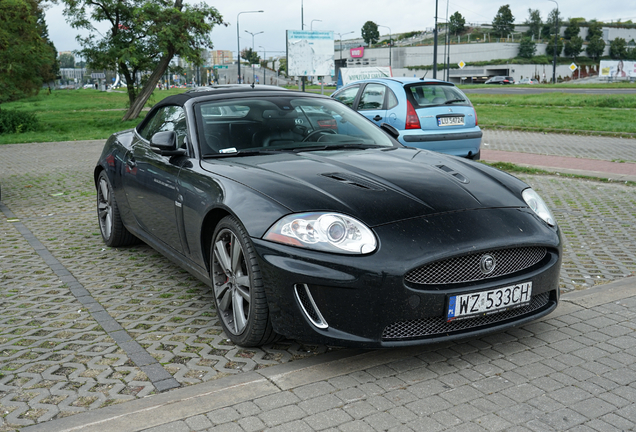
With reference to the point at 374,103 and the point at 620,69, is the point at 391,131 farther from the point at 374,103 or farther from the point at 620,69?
the point at 620,69

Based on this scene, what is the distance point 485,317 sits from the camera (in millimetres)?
3441

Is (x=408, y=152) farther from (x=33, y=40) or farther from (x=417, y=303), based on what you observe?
(x=33, y=40)

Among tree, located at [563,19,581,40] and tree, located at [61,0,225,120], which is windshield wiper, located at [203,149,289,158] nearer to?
tree, located at [61,0,225,120]

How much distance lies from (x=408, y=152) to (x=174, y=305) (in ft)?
6.44

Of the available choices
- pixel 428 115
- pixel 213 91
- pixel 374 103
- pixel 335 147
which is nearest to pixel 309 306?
pixel 335 147

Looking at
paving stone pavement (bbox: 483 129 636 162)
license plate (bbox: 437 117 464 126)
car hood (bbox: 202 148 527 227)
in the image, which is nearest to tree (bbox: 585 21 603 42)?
paving stone pavement (bbox: 483 129 636 162)

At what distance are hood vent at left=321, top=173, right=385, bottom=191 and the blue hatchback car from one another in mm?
6982

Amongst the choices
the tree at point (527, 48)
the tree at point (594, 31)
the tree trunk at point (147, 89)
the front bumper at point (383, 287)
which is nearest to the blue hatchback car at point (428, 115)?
the front bumper at point (383, 287)

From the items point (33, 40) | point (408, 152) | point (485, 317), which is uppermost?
point (33, 40)

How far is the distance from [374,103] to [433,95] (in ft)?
3.59

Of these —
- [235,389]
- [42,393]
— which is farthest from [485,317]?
[42,393]

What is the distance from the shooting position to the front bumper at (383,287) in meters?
3.19

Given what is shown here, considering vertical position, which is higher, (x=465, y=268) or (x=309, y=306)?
(x=465, y=268)

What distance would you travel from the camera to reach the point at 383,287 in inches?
125
